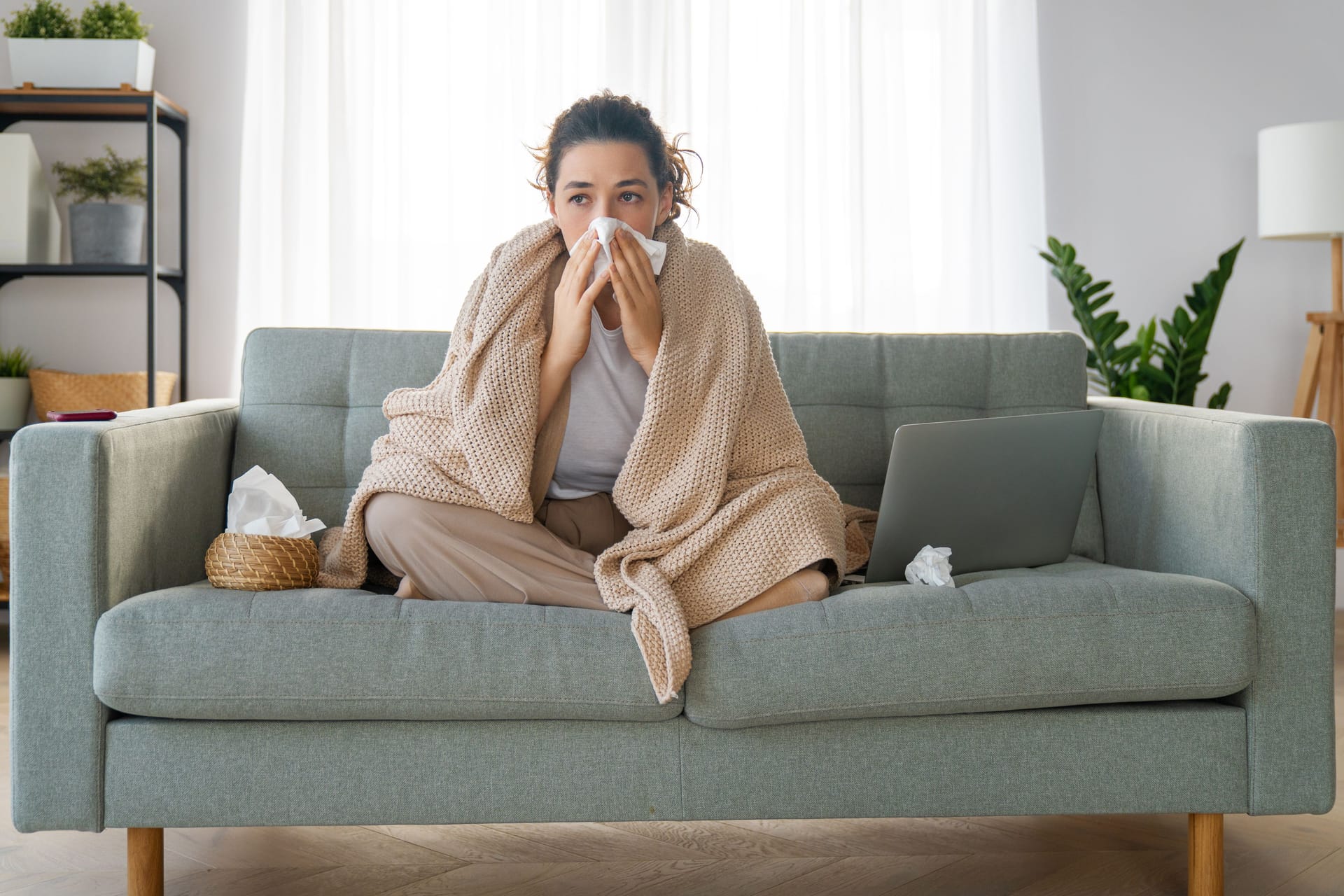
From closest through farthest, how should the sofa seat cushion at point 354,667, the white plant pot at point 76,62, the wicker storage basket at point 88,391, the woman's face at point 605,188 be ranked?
the sofa seat cushion at point 354,667
the woman's face at point 605,188
the white plant pot at point 76,62
the wicker storage basket at point 88,391

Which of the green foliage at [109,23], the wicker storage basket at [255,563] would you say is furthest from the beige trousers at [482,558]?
the green foliage at [109,23]

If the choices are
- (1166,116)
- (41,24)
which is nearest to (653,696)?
(41,24)

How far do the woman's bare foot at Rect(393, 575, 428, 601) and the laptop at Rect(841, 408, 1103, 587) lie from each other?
60 cm

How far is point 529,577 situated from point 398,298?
5.67 feet

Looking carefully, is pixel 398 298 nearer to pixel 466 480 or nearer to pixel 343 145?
pixel 343 145

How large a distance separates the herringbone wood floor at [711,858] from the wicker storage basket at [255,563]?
41 cm

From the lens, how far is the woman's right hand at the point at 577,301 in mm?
1623

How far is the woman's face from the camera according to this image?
1682 mm

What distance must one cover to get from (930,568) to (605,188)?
73 centimetres

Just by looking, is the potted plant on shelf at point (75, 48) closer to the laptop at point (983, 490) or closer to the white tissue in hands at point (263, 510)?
the white tissue in hands at point (263, 510)

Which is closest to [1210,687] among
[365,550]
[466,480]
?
[466,480]

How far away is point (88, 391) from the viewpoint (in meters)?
2.85

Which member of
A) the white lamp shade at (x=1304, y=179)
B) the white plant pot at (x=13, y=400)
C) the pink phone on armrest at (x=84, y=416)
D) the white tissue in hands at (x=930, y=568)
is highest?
the white lamp shade at (x=1304, y=179)

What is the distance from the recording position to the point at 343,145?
3.04m
